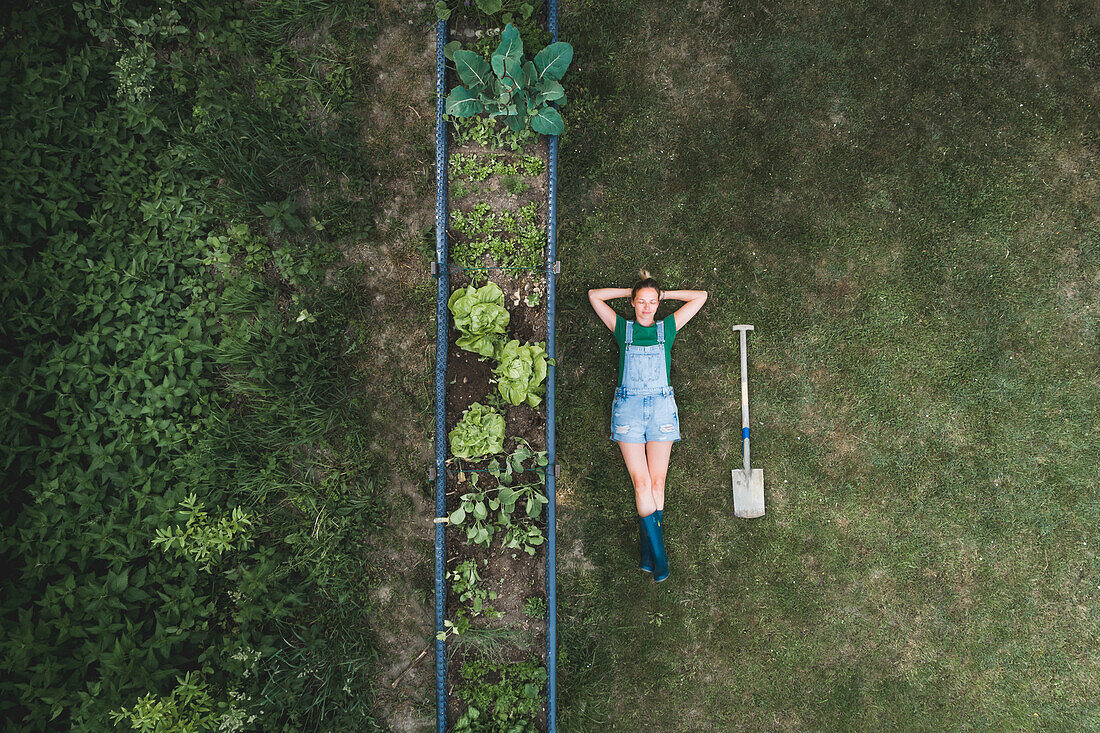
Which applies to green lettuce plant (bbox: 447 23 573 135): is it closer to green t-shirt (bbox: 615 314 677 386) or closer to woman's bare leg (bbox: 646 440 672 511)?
green t-shirt (bbox: 615 314 677 386)

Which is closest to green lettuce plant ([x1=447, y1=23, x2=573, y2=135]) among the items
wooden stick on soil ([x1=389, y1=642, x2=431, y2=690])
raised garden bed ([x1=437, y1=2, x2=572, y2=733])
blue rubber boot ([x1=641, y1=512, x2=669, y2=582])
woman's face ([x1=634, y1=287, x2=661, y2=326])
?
raised garden bed ([x1=437, y1=2, x2=572, y2=733])

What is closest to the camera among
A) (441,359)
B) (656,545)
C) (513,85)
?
(513,85)

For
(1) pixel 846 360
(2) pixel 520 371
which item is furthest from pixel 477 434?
(1) pixel 846 360

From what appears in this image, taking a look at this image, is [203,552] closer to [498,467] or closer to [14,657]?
[14,657]

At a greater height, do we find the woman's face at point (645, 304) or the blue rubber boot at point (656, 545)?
the woman's face at point (645, 304)

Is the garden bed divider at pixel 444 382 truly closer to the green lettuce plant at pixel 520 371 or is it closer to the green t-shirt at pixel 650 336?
the green lettuce plant at pixel 520 371

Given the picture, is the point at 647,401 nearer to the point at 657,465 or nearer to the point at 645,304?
the point at 657,465

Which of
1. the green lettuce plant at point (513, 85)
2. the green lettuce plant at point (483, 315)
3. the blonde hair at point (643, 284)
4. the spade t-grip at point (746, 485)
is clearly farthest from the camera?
the spade t-grip at point (746, 485)

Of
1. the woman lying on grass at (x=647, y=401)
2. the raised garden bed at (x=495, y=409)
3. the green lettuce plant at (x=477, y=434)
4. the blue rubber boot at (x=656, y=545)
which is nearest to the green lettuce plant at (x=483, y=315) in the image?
the raised garden bed at (x=495, y=409)

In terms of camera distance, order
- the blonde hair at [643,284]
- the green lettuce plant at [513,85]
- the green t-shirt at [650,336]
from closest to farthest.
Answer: the green lettuce plant at [513,85], the blonde hair at [643,284], the green t-shirt at [650,336]
